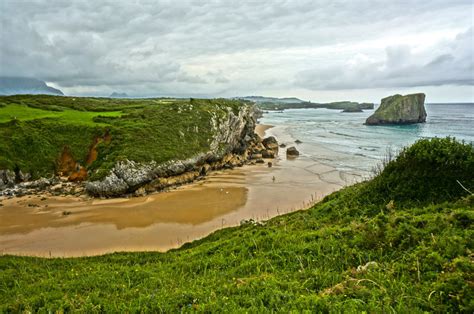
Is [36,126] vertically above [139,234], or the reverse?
[36,126]

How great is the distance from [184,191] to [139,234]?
10.2m

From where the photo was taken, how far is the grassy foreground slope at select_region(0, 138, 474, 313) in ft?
18.8

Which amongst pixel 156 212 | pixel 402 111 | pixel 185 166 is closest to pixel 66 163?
pixel 185 166

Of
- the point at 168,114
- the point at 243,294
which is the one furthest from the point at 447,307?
the point at 168,114

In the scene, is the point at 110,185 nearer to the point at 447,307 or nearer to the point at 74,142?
the point at 74,142

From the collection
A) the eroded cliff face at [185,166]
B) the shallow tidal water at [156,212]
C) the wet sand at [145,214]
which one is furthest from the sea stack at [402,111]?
the wet sand at [145,214]

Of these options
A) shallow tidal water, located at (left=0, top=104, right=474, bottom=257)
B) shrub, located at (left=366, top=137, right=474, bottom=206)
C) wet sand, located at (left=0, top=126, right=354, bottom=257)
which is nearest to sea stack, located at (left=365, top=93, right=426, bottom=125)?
shallow tidal water, located at (left=0, top=104, right=474, bottom=257)

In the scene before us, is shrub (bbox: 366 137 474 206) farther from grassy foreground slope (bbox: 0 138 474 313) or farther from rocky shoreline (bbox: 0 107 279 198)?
rocky shoreline (bbox: 0 107 279 198)

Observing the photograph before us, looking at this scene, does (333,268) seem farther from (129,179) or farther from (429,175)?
(129,179)

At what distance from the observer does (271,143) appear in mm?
57219

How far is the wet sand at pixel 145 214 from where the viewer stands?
1978 centimetres

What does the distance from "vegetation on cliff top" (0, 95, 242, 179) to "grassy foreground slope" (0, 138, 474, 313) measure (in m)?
20.5

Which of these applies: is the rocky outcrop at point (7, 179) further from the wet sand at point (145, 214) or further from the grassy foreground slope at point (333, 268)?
the grassy foreground slope at point (333, 268)

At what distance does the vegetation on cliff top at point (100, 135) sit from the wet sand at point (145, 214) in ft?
17.1
